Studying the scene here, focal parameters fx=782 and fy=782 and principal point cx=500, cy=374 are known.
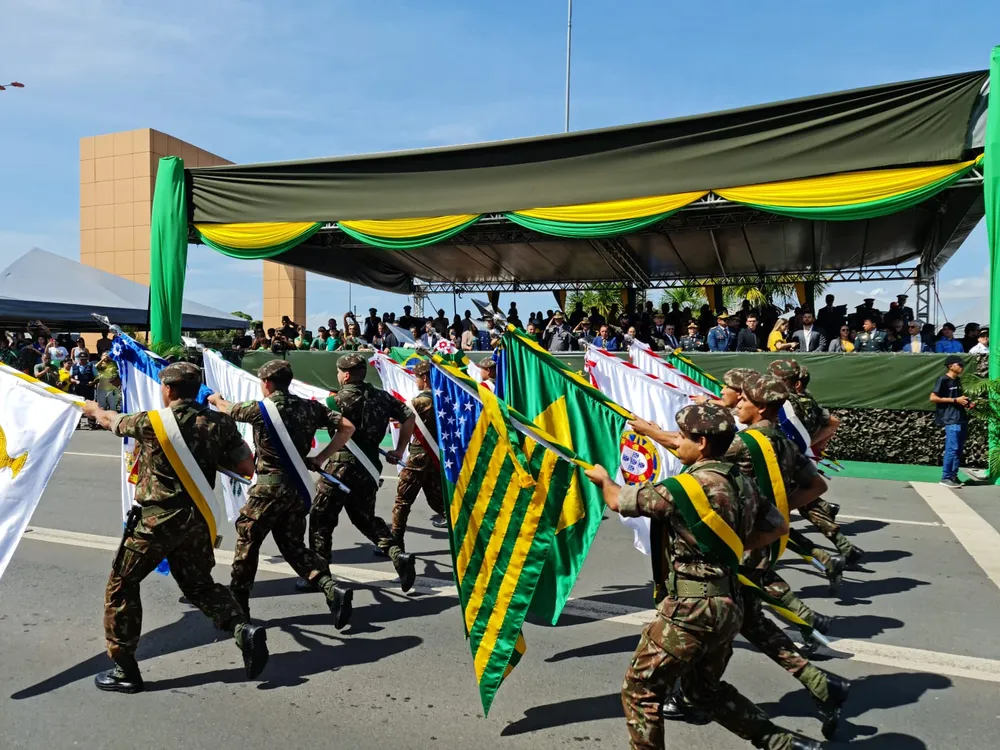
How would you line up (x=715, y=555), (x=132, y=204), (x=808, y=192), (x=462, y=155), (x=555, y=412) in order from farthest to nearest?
(x=132, y=204) < (x=462, y=155) < (x=808, y=192) < (x=555, y=412) < (x=715, y=555)

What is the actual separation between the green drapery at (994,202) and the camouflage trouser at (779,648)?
8.57 meters

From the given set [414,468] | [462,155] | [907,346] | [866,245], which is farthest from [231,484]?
[866,245]

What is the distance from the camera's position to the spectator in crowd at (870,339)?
13.5 metres

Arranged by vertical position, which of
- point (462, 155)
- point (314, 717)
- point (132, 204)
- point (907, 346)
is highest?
point (132, 204)

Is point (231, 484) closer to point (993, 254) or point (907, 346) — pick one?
point (993, 254)

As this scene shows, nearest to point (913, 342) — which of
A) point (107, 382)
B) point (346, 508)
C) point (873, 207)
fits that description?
point (873, 207)

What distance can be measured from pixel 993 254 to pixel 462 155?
821 centimetres

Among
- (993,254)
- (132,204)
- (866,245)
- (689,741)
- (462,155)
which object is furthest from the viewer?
(132,204)

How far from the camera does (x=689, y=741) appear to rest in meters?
3.63

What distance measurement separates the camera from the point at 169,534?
4.19m

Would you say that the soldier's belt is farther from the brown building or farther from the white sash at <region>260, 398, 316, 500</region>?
the brown building

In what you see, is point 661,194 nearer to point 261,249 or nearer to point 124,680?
point 261,249

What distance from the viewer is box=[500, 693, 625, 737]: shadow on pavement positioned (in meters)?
3.76

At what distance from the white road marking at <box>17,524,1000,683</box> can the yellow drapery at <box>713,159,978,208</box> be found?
7905 mm
